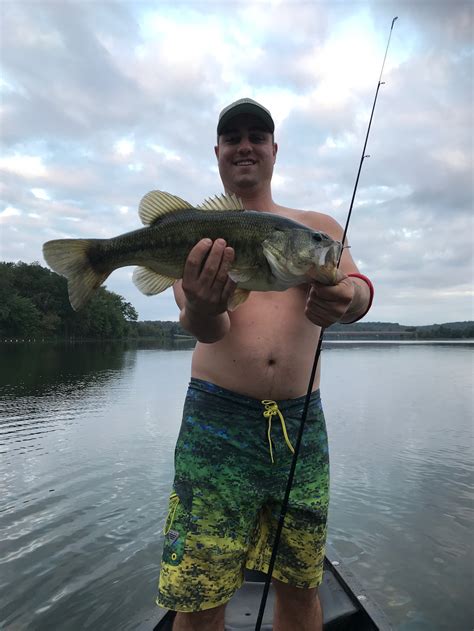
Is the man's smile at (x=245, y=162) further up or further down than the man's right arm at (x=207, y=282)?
further up

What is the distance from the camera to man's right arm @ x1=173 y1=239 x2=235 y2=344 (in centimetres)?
246

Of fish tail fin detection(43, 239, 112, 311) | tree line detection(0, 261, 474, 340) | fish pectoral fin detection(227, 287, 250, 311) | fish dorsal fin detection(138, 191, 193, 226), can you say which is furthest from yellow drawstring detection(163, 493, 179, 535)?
tree line detection(0, 261, 474, 340)

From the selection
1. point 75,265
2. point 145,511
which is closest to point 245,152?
point 75,265

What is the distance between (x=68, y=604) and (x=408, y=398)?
2135cm

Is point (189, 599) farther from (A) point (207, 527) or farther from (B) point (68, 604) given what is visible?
(B) point (68, 604)

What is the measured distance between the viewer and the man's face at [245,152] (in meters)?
3.19

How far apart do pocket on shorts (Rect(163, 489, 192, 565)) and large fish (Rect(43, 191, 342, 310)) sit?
48.6 inches

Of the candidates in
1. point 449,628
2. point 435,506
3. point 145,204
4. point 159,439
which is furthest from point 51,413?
point 145,204

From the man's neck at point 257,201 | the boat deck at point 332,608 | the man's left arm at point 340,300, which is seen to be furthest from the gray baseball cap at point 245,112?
the boat deck at point 332,608

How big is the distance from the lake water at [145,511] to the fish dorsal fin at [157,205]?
189 inches

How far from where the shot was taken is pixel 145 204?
114 inches

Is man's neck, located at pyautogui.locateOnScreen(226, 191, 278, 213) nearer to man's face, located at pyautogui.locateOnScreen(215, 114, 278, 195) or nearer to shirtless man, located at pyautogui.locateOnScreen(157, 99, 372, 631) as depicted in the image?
man's face, located at pyautogui.locateOnScreen(215, 114, 278, 195)

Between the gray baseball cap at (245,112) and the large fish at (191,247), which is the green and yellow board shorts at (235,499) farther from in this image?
the gray baseball cap at (245,112)

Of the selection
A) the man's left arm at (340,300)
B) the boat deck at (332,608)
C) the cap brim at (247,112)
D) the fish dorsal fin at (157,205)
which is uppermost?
the cap brim at (247,112)
